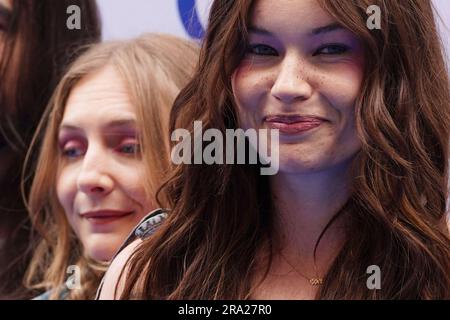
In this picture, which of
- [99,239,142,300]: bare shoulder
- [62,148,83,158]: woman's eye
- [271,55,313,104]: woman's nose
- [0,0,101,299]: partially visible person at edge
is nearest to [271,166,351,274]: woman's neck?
[271,55,313,104]: woman's nose

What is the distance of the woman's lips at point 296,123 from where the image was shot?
4.14ft

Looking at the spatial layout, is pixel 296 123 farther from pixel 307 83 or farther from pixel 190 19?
pixel 190 19

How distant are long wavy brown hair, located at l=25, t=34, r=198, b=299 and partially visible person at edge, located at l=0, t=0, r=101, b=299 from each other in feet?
0.13

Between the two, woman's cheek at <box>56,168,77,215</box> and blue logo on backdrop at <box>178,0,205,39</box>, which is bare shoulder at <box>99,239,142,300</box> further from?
blue logo on backdrop at <box>178,0,205,39</box>

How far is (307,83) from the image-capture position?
126 centimetres

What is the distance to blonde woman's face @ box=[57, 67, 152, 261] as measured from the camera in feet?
5.03

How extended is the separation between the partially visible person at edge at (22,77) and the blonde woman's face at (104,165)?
16 cm

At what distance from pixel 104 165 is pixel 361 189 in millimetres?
506

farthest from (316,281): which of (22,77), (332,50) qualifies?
(22,77)

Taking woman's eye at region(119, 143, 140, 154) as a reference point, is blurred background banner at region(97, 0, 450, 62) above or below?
above

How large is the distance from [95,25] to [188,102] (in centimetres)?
36

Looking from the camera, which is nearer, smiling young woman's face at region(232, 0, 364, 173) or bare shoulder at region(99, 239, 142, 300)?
smiling young woman's face at region(232, 0, 364, 173)
